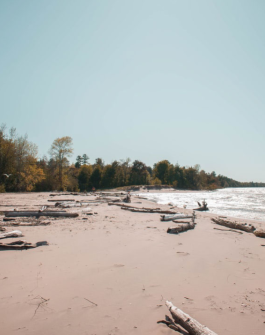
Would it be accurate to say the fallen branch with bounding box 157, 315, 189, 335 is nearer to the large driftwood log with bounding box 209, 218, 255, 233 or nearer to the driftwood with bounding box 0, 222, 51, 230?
the driftwood with bounding box 0, 222, 51, 230

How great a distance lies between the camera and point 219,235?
7.56 metres

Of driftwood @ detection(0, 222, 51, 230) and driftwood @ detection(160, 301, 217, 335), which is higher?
driftwood @ detection(160, 301, 217, 335)

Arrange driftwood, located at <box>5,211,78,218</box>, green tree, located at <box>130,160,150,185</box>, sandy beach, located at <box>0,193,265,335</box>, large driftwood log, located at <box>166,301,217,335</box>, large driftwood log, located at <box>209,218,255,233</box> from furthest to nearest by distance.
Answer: green tree, located at <box>130,160,150,185</box> < driftwood, located at <box>5,211,78,218</box> < large driftwood log, located at <box>209,218,255,233</box> < sandy beach, located at <box>0,193,265,335</box> < large driftwood log, located at <box>166,301,217,335</box>

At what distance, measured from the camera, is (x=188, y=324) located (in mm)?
2389

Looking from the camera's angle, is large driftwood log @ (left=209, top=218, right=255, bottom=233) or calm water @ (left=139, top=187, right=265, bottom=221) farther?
calm water @ (left=139, top=187, right=265, bottom=221)

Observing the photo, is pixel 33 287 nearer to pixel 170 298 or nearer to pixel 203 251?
pixel 170 298

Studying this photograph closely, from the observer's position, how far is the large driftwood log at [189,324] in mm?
2260

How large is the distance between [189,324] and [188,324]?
12mm

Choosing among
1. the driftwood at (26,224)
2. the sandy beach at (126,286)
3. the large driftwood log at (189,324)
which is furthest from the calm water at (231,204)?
the large driftwood log at (189,324)

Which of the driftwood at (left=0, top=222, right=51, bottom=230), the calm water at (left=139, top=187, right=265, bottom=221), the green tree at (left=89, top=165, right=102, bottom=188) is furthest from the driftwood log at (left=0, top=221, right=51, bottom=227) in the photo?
the green tree at (left=89, top=165, right=102, bottom=188)

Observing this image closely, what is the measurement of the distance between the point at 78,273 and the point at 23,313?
129cm

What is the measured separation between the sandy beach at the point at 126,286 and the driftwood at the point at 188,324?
18 centimetres

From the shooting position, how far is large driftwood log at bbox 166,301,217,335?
226 cm

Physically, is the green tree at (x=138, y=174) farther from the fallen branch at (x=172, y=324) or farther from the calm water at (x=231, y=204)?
the fallen branch at (x=172, y=324)
